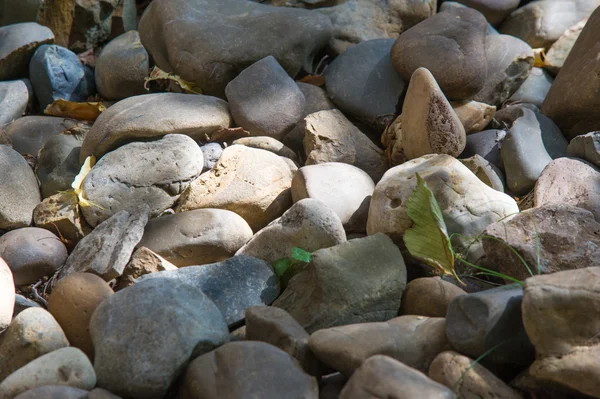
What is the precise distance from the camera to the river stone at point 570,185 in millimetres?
2838

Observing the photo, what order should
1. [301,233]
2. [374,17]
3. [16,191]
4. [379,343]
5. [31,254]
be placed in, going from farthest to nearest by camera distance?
[374,17] → [16,191] → [31,254] → [301,233] → [379,343]

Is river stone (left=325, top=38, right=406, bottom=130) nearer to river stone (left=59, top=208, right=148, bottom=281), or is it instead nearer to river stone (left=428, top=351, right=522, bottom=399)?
river stone (left=59, top=208, right=148, bottom=281)

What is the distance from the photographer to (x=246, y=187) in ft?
10.0

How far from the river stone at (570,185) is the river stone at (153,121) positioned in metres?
1.58

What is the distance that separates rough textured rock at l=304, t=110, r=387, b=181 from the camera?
3.27m

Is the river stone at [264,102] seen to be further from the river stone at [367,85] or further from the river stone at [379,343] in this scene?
the river stone at [379,343]

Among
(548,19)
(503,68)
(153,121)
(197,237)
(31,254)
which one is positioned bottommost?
(31,254)

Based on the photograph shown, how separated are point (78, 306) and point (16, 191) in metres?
1.15

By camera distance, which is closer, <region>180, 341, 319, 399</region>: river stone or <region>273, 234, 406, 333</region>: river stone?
<region>180, 341, 319, 399</region>: river stone

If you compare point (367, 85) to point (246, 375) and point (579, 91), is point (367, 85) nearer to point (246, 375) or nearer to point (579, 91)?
point (579, 91)

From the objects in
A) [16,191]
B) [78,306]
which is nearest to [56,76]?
[16,191]

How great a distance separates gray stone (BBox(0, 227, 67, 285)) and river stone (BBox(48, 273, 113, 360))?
1.90ft

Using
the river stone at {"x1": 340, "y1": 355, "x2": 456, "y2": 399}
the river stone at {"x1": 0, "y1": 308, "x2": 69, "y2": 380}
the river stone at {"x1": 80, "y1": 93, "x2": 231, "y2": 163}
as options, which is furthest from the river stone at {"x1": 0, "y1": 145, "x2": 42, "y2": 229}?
the river stone at {"x1": 340, "y1": 355, "x2": 456, "y2": 399}

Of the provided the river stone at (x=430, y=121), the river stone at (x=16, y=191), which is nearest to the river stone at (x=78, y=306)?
the river stone at (x=16, y=191)
